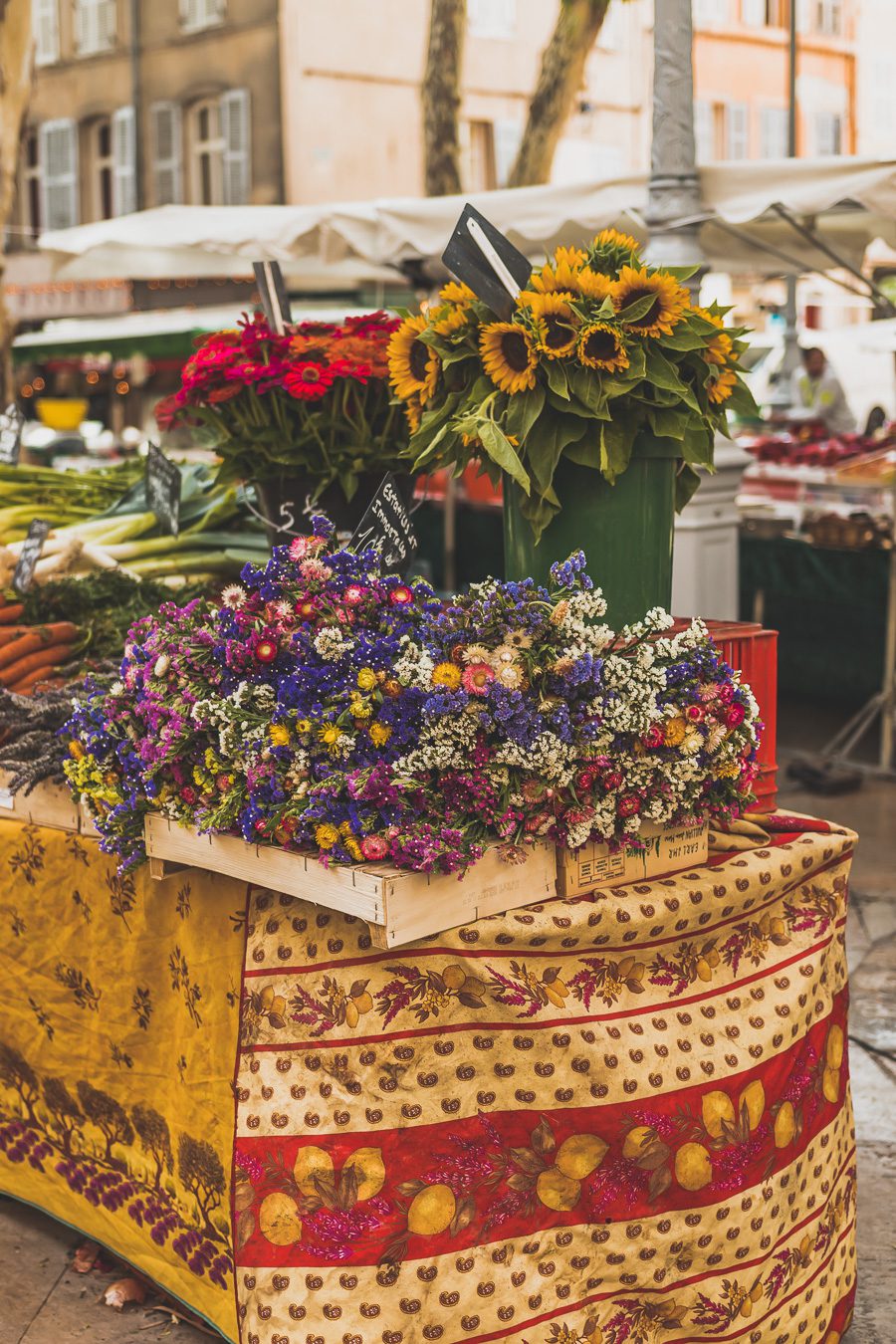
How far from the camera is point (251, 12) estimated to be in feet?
66.6

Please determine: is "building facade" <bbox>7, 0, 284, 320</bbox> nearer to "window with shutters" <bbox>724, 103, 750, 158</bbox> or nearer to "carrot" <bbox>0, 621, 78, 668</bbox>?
"window with shutters" <bbox>724, 103, 750, 158</bbox>

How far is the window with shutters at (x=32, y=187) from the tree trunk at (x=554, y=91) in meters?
13.0

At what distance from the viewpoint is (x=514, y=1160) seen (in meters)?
2.21

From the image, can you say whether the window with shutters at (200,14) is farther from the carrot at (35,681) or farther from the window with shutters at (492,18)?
the carrot at (35,681)

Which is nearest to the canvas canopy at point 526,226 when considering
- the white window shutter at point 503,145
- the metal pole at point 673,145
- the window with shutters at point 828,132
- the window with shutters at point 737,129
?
the metal pole at point 673,145

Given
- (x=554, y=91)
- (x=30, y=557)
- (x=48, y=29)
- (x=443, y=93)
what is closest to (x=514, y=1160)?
(x=30, y=557)

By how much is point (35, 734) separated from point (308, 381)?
887mm

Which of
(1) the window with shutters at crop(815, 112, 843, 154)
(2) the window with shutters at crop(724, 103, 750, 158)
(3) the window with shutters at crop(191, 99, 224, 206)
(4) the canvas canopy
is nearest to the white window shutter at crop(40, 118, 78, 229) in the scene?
(3) the window with shutters at crop(191, 99, 224, 206)

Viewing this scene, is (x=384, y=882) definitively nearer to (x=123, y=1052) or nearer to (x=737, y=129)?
(x=123, y=1052)

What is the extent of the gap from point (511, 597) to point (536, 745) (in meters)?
0.23

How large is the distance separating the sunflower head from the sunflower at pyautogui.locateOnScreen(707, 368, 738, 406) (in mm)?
229

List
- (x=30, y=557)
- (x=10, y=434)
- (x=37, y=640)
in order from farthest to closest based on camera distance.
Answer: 1. (x=10, y=434)
2. (x=30, y=557)
3. (x=37, y=640)

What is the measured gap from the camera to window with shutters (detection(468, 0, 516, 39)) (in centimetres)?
2109

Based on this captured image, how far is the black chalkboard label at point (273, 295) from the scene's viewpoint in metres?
3.27
